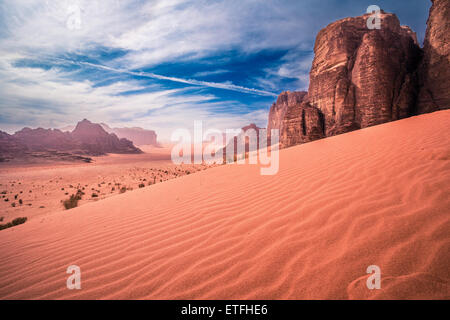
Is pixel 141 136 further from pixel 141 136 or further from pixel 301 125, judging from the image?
pixel 301 125

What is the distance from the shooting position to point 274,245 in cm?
207

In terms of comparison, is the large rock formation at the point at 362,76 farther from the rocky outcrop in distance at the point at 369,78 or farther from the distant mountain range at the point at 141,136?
the distant mountain range at the point at 141,136

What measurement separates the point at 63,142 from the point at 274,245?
70.9 m

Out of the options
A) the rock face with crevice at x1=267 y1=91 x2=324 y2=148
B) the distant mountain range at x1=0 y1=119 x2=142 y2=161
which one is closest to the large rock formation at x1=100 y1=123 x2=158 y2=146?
the distant mountain range at x1=0 y1=119 x2=142 y2=161

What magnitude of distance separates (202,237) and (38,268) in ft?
7.27

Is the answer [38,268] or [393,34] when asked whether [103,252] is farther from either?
[393,34]

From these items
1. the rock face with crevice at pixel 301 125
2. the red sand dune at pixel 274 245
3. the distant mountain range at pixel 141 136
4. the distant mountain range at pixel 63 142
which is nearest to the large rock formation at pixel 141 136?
the distant mountain range at pixel 141 136

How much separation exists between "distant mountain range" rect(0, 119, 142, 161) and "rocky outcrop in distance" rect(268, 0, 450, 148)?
2017 inches

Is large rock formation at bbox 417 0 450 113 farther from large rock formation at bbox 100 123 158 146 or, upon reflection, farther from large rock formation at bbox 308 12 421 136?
large rock formation at bbox 100 123 158 146

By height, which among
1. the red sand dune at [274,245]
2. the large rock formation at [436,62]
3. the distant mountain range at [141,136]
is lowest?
Result: the red sand dune at [274,245]

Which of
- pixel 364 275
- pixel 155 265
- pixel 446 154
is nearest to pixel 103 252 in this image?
pixel 155 265

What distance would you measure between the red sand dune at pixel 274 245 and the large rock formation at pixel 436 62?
15907mm

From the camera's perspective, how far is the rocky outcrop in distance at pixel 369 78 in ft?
45.3
